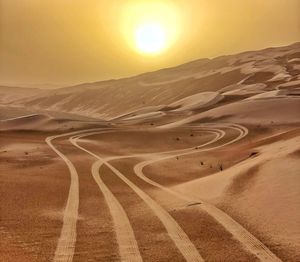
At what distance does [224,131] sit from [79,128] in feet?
47.9

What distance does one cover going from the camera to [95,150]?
30.6m

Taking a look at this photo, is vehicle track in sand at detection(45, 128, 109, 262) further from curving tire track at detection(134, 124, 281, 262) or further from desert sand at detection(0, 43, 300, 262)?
curving tire track at detection(134, 124, 281, 262)

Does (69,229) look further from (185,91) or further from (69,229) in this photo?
(185,91)

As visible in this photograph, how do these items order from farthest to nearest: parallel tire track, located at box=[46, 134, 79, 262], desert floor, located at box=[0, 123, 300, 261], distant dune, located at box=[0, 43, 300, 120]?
distant dune, located at box=[0, 43, 300, 120] → desert floor, located at box=[0, 123, 300, 261] → parallel tire track, located at box=[46, 134, 79, 262]

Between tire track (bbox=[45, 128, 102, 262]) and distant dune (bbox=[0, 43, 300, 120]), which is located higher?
distant dune (bbox=[0, 43, 300, 120])

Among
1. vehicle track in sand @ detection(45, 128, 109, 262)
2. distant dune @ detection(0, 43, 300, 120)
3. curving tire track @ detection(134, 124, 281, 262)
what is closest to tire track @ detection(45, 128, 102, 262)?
vehicle track in sand @ detection(45, 128, 109, 262)

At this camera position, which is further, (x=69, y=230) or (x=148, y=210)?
(x=148, y=210)

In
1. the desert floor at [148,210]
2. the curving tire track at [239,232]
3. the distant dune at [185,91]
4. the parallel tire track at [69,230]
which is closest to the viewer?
the curving tire track at [239,232]

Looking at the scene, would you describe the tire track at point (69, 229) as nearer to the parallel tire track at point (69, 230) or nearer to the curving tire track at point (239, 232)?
the parallel tire track at point (69, 230)

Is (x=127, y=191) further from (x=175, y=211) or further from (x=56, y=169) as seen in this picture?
(x=56, y=169)

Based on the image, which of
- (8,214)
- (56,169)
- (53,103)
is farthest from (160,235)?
(53,103)

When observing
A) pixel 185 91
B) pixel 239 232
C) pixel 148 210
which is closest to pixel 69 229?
pixel 148 210

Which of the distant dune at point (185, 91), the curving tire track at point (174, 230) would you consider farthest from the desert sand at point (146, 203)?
the distant dune at point (185, 91)

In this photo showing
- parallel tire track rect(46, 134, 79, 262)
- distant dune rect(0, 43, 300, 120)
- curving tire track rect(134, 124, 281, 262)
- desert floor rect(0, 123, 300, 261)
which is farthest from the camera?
distant dune rect(0, 43, 300, 120)
